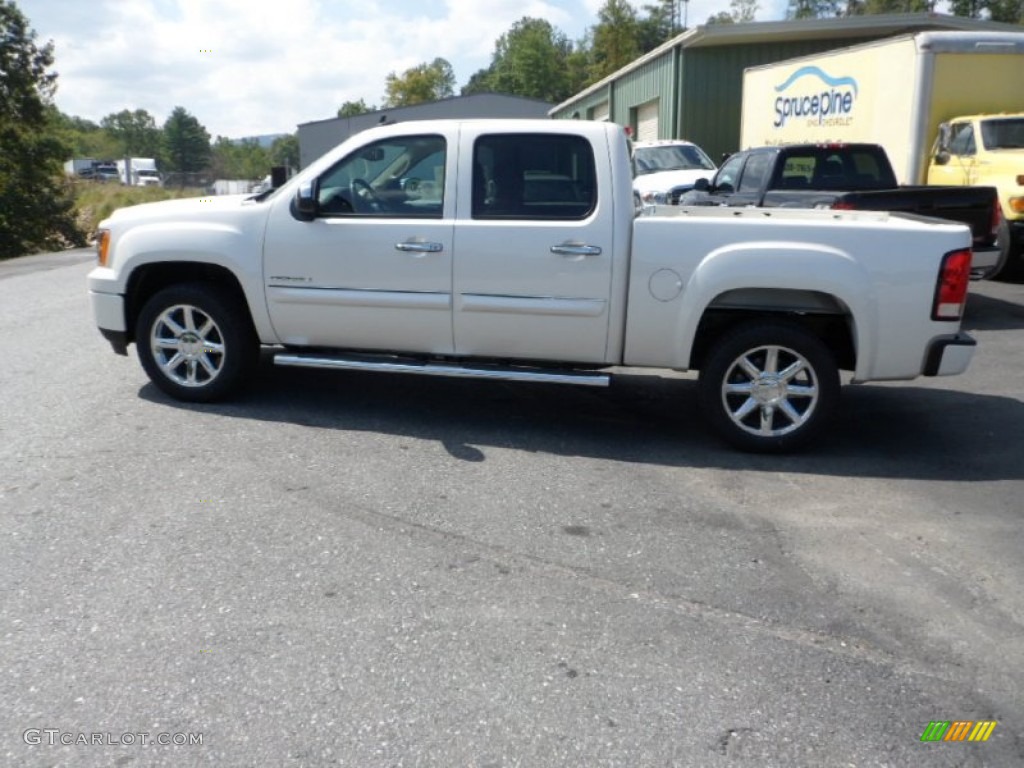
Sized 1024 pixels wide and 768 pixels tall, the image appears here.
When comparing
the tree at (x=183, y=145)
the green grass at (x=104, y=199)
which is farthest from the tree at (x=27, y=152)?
the tree at (x=183, y=145)

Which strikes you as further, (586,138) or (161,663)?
(586,138)

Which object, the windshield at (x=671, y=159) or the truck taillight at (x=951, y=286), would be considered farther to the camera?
the windshield at (x=671, y=159)

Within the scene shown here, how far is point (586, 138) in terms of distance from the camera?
6027 millimetres

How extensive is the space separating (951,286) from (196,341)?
4.84 m

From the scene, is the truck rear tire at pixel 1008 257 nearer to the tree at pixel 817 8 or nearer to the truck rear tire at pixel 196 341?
the truck rear tire at pixel 196 341

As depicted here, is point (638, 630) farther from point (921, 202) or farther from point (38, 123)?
point (38, 123)

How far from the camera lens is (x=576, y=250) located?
5820 millimetres

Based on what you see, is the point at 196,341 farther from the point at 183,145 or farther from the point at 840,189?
the point at 183,145

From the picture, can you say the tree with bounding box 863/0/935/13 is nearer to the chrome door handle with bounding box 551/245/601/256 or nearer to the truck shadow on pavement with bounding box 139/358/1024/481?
the truck shadow on pavement with bounding box 139/358/1024/481

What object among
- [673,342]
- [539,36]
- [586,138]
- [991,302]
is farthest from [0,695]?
[539,36]

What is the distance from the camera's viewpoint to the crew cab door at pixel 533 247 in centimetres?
585

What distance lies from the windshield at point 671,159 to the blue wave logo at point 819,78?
6.79ft

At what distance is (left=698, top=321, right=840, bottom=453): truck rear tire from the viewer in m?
5.75

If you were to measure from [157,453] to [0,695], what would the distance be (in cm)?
256
